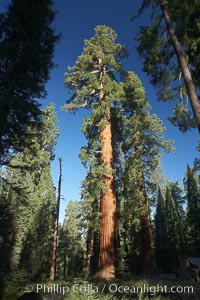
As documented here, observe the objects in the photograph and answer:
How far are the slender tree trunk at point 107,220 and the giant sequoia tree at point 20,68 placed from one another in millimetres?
3860

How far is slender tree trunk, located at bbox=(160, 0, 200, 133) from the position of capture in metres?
8.25

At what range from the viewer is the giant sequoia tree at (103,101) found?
1091 cm

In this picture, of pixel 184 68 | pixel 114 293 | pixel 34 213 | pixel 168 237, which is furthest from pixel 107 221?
pixel 168 237

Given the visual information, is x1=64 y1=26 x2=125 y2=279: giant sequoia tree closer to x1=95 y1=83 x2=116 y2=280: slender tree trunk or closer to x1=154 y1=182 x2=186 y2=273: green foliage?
x1=95 y1=83 x2=116 y2=280: slender tree trunk

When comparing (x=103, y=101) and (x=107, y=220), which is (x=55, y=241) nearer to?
(x=107, y=220)

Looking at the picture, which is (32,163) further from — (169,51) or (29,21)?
(169,51)

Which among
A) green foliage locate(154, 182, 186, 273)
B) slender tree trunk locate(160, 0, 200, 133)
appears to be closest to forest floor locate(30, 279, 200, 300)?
slender tree trunk locate(160, 0, 200, 133)

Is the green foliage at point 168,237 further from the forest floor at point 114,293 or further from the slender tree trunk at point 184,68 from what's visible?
the slender tree trunk at point 184,68

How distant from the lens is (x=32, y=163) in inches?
1242

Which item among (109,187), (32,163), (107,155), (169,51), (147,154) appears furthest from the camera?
(32,163)

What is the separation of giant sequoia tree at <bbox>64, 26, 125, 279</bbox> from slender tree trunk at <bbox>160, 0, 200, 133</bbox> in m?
4.72

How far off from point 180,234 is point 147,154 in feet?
92.3

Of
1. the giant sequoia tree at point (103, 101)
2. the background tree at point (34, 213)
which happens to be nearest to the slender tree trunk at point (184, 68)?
the giant sequoia tree at point (103, 101)

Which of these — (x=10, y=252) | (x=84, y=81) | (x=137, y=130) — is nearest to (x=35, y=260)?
(x=10, y=252)
